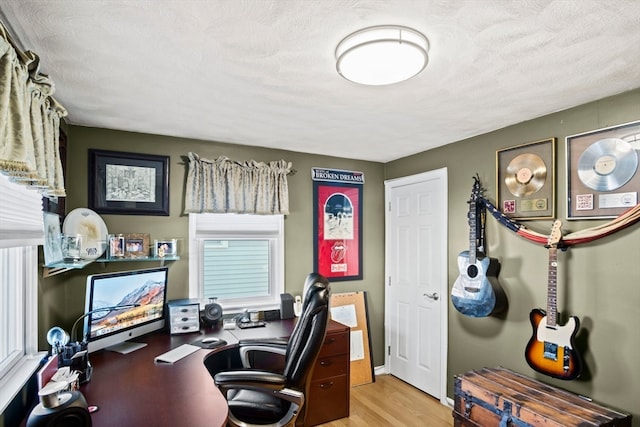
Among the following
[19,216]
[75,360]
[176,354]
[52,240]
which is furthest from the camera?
[176,354]

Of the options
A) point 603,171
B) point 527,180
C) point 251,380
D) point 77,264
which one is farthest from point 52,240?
point 603,171

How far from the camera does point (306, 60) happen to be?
1.69m

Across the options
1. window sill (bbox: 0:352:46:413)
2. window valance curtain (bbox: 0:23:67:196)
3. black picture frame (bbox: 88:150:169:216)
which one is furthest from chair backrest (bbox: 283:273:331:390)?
black picture frame (bbox: 88:150:169:216)

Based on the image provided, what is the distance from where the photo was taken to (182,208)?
10.2ft

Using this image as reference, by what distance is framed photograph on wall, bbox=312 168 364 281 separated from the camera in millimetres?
3713

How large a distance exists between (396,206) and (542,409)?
2225 millimetres

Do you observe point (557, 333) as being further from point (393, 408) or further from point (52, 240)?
point (52, 240)

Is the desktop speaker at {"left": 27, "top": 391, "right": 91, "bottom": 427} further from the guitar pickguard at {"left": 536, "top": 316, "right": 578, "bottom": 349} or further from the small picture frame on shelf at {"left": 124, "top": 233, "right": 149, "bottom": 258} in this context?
the guitar pickguard at {"left": 536, "top": 316, "right": 578, "bottom": 349}

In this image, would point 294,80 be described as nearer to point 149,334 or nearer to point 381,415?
point 149,334

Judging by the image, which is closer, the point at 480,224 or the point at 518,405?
the point at 518,405

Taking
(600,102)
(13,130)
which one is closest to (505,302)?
(600,102)

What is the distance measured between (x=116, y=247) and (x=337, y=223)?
201 centimetres

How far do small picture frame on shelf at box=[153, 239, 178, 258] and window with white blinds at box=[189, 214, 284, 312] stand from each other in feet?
0.65

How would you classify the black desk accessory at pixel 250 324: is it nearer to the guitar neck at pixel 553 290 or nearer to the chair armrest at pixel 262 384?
the chair armrest at pixel 262 384
